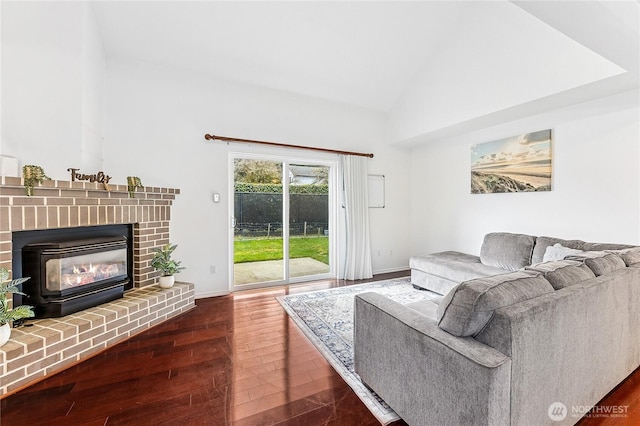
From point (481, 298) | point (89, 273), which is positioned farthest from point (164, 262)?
point (481, 298)

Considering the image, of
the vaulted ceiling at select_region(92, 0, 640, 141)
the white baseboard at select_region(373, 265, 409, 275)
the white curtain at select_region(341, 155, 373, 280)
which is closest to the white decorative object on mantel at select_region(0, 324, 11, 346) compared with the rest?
the vaulted ceiling at select_region(92, 0, 640, 141)

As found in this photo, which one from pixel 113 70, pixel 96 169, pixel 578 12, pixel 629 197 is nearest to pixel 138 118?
pixel 113 70

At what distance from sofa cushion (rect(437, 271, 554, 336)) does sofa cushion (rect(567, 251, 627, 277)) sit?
564mm

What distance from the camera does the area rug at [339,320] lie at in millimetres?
1789

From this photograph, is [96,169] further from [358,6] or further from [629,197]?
[629,197]

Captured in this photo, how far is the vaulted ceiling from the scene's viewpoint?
2867 millimetres

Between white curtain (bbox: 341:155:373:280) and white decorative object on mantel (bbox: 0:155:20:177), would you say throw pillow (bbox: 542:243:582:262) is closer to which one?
white curtain (bbox: 341:155:373:280)

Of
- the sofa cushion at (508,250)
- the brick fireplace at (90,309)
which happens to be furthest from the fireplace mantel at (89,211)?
the sofa cushion at (508,250)

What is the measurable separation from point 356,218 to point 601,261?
3225 mm

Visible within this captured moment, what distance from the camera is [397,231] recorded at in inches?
209

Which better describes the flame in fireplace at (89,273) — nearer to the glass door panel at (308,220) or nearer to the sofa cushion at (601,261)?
the glass door panel at (308,220)

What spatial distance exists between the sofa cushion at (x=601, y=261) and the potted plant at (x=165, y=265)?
3.69 m

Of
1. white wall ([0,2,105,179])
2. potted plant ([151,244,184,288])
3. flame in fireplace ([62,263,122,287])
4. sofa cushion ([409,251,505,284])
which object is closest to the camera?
white wall ([0,2,105,179])

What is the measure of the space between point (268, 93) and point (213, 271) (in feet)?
8.95
